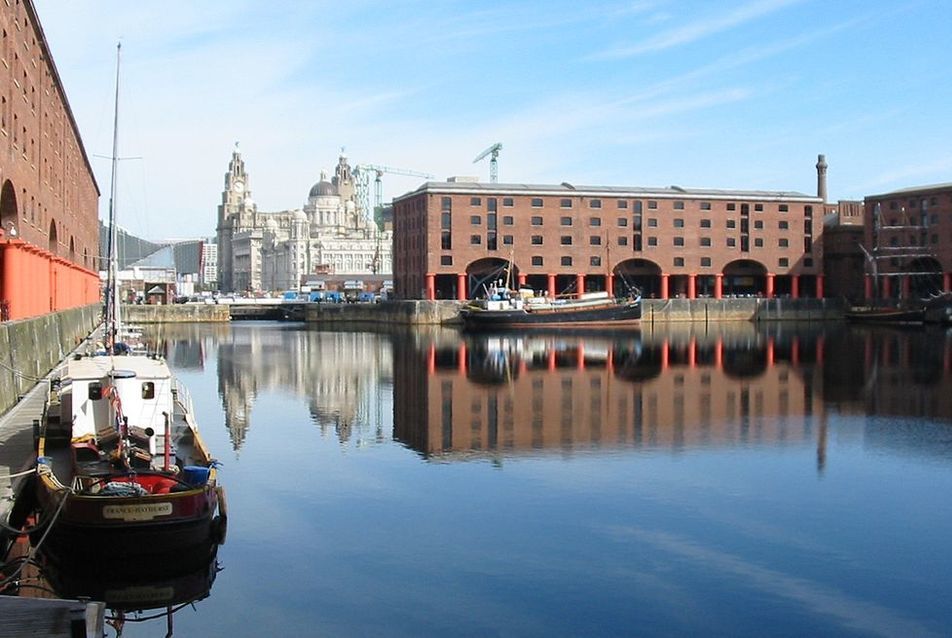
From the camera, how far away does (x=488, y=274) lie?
11462cm

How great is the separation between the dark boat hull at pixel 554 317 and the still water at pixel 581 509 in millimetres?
52240

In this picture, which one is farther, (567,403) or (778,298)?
(778,298)

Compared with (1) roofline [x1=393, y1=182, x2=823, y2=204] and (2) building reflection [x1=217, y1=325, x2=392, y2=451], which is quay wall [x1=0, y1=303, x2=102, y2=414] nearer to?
(2) building reflection [x1=217, y1=325, x2=392, y2=451]

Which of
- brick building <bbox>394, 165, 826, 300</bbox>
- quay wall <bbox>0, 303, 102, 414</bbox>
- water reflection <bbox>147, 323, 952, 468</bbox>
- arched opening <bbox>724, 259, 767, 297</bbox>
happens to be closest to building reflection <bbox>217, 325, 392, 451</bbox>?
water reflection <bbox>147, 323, 952, 468</bbox>

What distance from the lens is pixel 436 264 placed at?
110m

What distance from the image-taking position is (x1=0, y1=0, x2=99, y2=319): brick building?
39.7m

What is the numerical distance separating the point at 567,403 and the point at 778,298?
8154 centimetres

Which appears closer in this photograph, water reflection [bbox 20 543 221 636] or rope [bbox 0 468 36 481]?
water reflection [bbox 20 543 221 636]

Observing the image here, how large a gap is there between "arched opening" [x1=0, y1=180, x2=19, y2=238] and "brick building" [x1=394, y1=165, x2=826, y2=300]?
67954 millimetres

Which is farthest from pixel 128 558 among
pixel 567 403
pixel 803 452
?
pixel 567 403

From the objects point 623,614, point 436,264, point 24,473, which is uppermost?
point 436,264

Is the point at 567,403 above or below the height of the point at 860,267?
below

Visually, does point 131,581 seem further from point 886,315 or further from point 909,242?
point 909,242

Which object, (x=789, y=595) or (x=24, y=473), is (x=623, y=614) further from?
(x=24, y=473)
